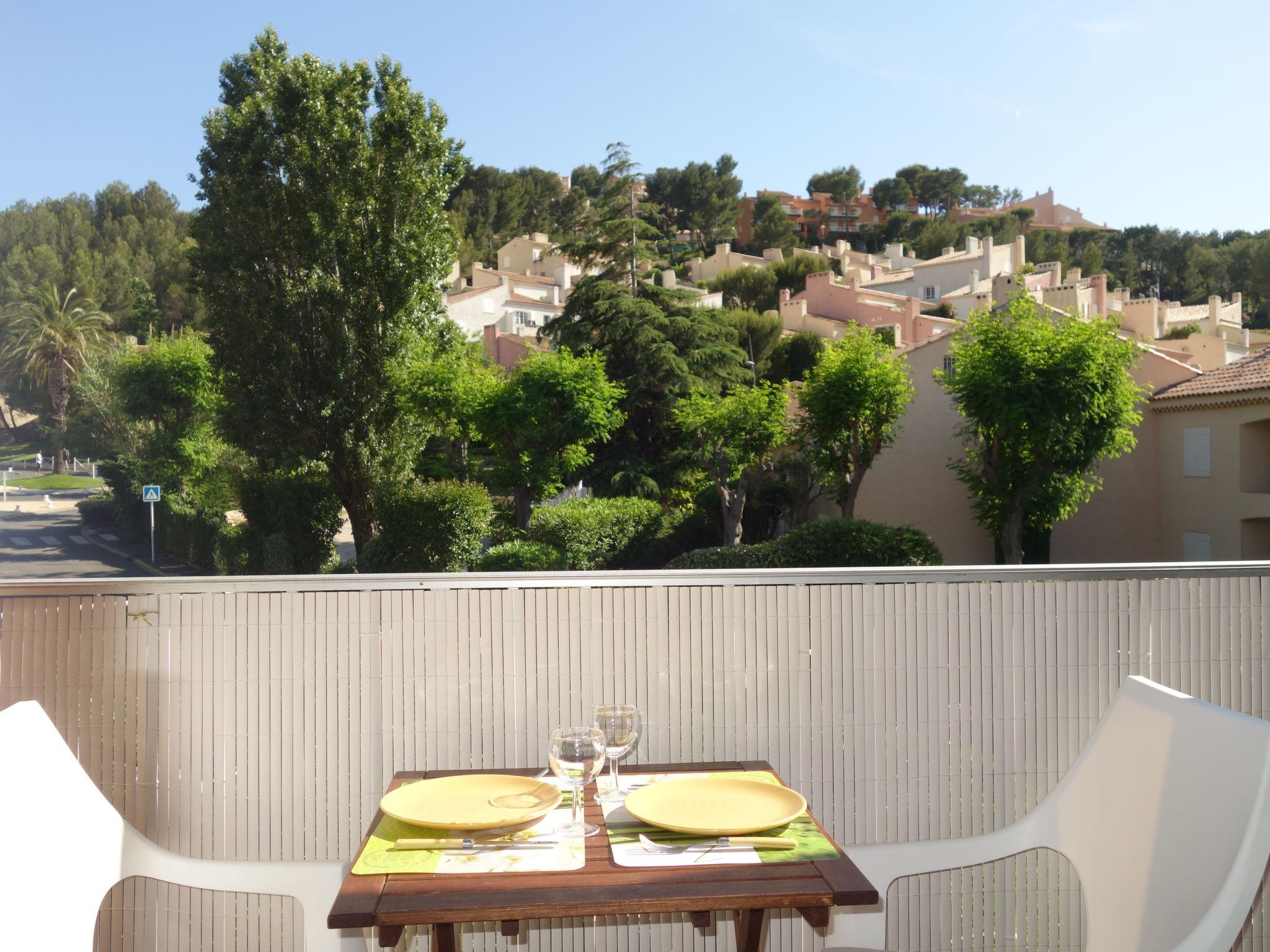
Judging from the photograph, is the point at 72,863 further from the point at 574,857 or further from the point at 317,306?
the point at 317,306

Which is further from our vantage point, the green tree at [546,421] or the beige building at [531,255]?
the green tree at [546,421]

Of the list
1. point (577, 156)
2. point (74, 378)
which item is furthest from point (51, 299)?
point (577, 156)

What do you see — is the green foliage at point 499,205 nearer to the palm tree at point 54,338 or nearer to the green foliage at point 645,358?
the green foliage at point 645,358

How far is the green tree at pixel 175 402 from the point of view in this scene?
3.46 meters

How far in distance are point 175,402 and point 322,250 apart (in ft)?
2.89

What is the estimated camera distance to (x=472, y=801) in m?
1.59

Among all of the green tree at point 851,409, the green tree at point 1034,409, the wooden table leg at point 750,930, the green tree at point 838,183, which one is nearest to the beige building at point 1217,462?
A: the green tree at point 1034,409

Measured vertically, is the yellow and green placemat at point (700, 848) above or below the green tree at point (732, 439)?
below

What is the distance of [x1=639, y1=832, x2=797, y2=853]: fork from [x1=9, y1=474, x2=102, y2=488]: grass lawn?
8.81 feet

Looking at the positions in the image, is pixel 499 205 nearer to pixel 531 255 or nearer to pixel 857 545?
pixel 531 255

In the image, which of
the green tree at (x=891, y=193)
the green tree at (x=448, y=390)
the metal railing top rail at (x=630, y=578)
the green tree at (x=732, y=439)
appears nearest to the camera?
the metal railing top rail at (x=630, y=578)

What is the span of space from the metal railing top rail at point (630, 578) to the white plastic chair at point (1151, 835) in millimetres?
616

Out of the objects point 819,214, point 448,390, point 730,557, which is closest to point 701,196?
point 819,214

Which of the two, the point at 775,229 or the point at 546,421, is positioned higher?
the point at 775,229
